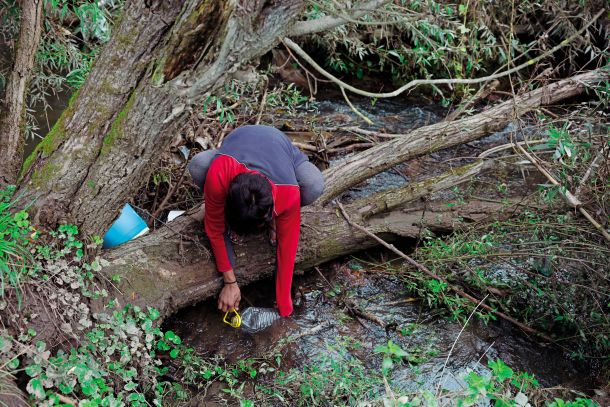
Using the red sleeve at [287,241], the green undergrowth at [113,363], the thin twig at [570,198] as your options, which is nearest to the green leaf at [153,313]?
the green undergrowth at [113,363]

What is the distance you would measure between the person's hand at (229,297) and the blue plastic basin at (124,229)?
645mm

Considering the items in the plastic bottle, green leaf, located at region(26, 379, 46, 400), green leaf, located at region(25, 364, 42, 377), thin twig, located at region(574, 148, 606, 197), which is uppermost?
green leaf, located at region(25, 364, 42, 377)

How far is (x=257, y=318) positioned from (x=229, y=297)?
12.4 inches

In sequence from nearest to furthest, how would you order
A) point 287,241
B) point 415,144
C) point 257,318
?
1. point 287,241
2. point 257,318
3. point 415,144

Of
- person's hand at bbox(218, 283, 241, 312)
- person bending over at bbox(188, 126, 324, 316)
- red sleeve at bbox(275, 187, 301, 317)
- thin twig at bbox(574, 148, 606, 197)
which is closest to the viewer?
person bending over at bbox(188, 126, 324, 316)

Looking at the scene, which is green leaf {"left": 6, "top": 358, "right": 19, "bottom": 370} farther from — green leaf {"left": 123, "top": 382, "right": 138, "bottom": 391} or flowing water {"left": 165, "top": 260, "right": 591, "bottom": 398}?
flowing water {"left": 165, "top": 260, "right": 591, "bottom": 398}

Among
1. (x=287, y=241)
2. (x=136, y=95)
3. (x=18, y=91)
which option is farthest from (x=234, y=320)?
(x=18, y=91)

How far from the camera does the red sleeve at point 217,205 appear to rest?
276 centimetres

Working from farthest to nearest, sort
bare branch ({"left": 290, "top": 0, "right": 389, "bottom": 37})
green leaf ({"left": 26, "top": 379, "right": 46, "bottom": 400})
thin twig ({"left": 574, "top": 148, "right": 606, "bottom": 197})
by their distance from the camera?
thin twig ({"left": 574, "top": 148, "right": 606, "bottom": 197}) < bare branch ({"left": 290, "top": 0, "right": 389, "bottom": 37}) < green leaf ({"left": 26, "top": 379, "right": 46, "bottom": 400})

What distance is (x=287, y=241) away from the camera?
3.01 meters

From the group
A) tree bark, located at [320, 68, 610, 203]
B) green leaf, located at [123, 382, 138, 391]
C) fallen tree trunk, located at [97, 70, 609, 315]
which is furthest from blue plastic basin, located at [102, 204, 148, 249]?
tree bark, located at [320, 68, 610, 203]

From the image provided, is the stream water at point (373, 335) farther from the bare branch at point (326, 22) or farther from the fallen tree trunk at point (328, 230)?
the bare branch at point (326, 22)

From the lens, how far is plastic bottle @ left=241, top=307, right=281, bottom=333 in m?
3.39

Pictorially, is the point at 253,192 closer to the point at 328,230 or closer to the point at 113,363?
the point at 113,363
